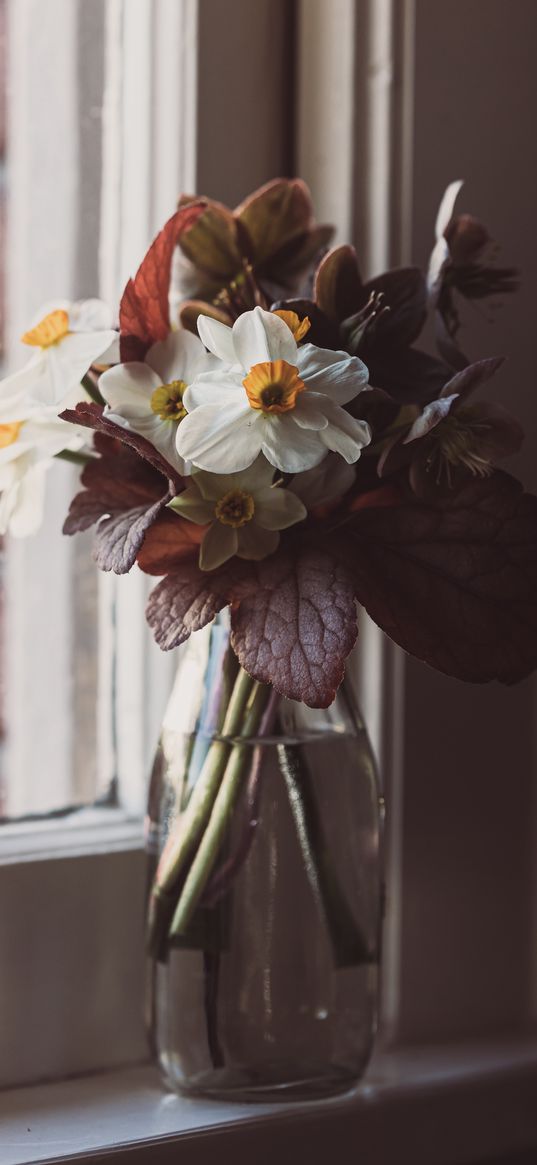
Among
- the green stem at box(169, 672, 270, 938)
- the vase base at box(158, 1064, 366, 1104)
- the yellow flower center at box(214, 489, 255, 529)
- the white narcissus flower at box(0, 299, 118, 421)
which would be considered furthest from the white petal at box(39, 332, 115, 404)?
the vase base at box(158, 1064, 366, 1104)

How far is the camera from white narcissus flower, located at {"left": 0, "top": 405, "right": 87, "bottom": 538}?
2.19 feet

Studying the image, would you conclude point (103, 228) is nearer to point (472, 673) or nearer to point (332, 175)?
point (332, 175)

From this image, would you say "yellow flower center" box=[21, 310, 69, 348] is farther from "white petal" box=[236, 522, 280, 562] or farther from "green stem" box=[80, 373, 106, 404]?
"white petal" box=[236, 522, 280, 562]

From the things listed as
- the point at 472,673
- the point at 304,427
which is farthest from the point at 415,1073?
the point at 304,427

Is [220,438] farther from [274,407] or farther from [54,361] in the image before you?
[54,361]

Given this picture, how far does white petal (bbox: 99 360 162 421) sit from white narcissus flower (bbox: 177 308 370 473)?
0.04 metres

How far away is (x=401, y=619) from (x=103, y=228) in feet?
1.34

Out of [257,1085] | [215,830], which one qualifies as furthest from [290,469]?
[257,1085]

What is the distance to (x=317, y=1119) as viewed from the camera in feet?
2.44

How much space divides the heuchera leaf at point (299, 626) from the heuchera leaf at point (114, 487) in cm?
7

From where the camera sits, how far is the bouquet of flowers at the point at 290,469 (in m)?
0.60

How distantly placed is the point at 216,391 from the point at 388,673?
1.02ft

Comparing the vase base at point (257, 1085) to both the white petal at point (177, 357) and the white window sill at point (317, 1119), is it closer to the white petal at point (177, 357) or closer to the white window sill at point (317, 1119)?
the white window sill at point (317, 1119)

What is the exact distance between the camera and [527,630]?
635 mm
